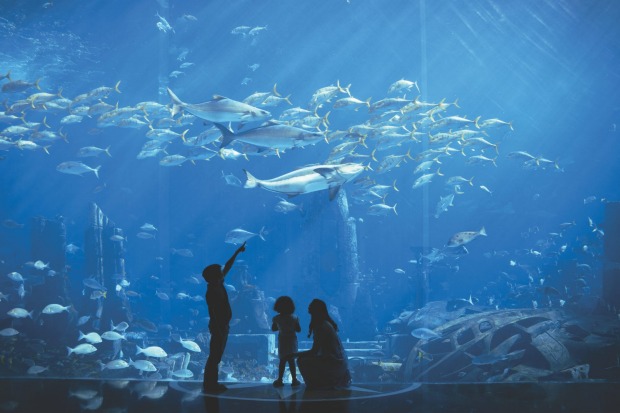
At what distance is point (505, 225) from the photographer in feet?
142

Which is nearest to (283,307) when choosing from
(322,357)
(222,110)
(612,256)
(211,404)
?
(322,357)

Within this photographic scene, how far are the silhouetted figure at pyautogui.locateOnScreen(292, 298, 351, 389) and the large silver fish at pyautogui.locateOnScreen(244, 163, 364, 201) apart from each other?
2.36 metres

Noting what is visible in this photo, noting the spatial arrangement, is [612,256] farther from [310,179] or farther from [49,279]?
[49,279]

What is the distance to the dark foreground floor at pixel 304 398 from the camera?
381 centimetres

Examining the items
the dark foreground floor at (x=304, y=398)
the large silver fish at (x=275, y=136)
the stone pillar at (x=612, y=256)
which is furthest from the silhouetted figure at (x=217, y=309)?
the stone pillar at (x=612, y=256)

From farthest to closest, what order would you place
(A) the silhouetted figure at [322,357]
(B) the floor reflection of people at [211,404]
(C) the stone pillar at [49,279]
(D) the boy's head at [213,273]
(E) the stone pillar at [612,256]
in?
(C) the stone pillar at [49,279]
(E) the stone pillar at [612,256]
(A) the silhouetted figure at [322,357]
(D) the boy's head at [213,273]
(B) the floor reflection of people at [211,404]

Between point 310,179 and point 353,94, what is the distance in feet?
98.2

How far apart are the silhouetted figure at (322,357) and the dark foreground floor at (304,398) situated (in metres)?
0.13

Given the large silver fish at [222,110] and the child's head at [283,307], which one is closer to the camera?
the child's head at [283,307]

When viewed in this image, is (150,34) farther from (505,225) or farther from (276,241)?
(505,225)

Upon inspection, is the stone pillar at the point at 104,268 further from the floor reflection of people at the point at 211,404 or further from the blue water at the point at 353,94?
the floor reflection of people at the point at 211,404

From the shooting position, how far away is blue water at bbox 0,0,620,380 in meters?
21.9

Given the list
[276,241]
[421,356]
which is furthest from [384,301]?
[421,356]

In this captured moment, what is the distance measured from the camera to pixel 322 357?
15.0ft
